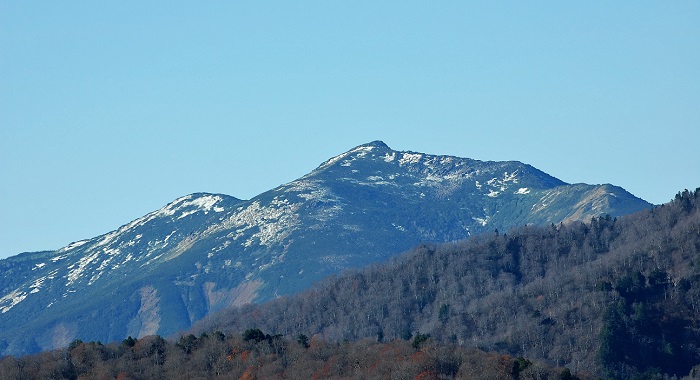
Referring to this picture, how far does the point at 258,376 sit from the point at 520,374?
98.2ft

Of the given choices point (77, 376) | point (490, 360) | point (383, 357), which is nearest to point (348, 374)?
point (383, 357)

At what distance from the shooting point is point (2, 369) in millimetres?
173750

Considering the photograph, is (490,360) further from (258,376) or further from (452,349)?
(258,376)

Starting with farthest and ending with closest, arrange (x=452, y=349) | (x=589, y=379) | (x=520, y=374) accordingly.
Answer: (x=589, y=379) < (x=452, y=349) < (x=520, y=374)

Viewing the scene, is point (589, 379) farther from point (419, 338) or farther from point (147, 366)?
point (147, 366)

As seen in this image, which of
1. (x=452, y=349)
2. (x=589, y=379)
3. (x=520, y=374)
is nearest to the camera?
(x=520, y=374)

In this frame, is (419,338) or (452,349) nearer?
(452,349)

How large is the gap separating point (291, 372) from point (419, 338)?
24055 millimetres

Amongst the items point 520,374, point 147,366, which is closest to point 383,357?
point 520,374

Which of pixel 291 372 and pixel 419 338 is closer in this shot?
pixel 291 372

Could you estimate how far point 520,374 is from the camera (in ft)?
548

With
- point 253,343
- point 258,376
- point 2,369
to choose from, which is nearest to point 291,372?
point 258,376

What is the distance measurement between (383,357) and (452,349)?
9400 mm

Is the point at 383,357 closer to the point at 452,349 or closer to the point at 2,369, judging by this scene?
the point at 452,349
